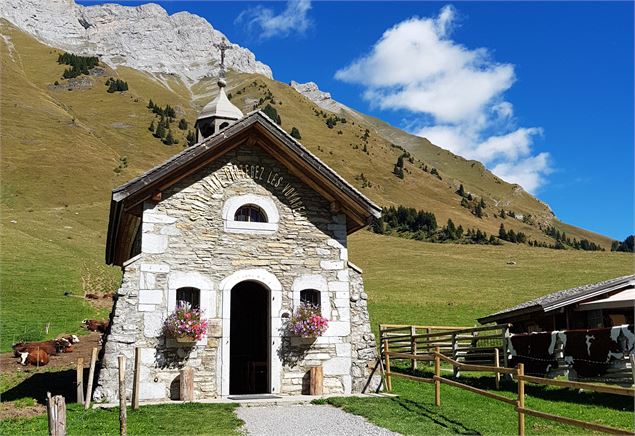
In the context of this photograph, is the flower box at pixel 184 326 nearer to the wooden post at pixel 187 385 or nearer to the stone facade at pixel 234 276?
the stone facade at pixel 234 276

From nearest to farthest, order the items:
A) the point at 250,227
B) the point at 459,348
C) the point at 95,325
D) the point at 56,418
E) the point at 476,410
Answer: the point at 56,418, the point at 476,410, the point at 250,227, the point at 459,348, the point at 95,325

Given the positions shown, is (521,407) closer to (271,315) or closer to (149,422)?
(149,422)

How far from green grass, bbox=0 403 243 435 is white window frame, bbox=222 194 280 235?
4695mm

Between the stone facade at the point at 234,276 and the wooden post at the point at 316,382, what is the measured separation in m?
0.24

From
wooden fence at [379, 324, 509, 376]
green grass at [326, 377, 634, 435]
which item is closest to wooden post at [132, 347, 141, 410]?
green grass at [326, 377, 634, 435]

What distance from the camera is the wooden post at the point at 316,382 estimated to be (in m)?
16.4

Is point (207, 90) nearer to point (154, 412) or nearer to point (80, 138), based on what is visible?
point (80, 138)

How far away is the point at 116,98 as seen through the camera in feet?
446

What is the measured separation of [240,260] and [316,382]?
3.70m

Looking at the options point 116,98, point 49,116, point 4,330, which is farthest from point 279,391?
point 116,98

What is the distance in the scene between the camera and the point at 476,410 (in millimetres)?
14500

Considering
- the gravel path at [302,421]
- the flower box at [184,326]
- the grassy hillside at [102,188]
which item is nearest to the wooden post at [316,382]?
the gravel path at [302,421]

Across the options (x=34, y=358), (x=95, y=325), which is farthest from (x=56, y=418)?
(x=95, y=325)

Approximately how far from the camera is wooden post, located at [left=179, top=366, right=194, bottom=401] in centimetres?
1510
